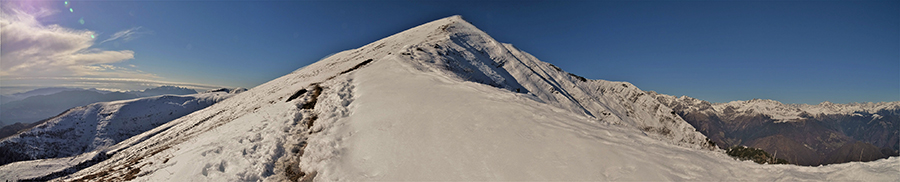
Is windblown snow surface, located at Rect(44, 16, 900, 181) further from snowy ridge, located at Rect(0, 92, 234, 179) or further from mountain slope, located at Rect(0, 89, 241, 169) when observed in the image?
mountain slope, located at Rect(0, 89, 241, 169)

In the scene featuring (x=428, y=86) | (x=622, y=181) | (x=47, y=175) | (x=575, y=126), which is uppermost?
(x=428, y=86)

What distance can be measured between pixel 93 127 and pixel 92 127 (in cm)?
23

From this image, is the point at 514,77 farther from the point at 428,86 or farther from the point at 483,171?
the point at 483,171

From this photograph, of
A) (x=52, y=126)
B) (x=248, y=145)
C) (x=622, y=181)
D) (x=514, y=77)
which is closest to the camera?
(x=622, y=181)

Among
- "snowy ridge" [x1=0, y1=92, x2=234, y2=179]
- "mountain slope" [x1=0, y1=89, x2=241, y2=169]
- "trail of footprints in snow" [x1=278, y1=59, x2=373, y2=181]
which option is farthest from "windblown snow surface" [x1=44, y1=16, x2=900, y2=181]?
"mountain slope" [x1=0, y1=89, x2=241, y2=169]

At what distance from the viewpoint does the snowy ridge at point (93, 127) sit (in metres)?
58.7

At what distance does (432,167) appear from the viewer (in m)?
7.40

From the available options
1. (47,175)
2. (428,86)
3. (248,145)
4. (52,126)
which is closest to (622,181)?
(428,86)

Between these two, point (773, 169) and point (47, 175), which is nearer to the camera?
point (773, 169)

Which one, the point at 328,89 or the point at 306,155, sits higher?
the point at 328,89

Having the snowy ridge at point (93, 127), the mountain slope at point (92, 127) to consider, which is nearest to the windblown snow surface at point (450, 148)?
the snowy ridge at point (93, 127)

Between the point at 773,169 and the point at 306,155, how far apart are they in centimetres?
1213

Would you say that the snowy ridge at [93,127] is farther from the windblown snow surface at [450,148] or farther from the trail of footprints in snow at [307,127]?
the windblown snow surface at [450,148]

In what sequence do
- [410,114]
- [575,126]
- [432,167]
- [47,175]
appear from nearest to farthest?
[432,167], [575,126], [410,114], [47,175]
